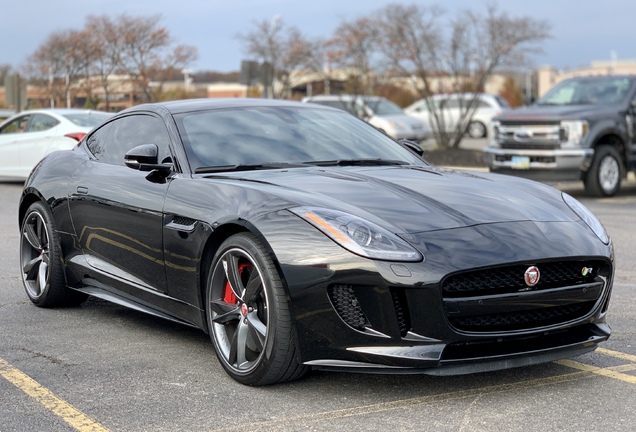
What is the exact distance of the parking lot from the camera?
14.1 feet

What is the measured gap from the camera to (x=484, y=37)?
24125 mm

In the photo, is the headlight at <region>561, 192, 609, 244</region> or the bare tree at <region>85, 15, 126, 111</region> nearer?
the headlight at <region>561, 192, 609, 244</region>

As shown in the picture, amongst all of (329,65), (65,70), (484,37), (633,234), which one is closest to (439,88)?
(484,37)

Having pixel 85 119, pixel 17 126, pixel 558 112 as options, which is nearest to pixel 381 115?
pixel 17 126

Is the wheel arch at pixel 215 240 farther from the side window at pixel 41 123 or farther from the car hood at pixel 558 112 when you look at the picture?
the side window at pixel 41 123

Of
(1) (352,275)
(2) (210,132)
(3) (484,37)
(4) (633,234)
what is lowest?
(4) (633,234)

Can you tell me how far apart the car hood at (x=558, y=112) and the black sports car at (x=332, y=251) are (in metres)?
9.78

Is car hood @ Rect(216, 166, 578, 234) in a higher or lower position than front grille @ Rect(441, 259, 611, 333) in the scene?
higher

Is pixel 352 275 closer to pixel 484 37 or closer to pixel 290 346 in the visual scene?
pixel 290 346

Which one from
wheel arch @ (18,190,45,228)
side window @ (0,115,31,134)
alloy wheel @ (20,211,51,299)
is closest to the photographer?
alloy wheel @ (20,211,51,299)

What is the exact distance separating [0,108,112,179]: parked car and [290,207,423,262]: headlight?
12.2m

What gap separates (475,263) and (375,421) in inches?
31.2

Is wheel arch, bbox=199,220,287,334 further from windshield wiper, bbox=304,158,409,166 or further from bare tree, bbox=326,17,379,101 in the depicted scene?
bare tree, bbox=326,17,379,101

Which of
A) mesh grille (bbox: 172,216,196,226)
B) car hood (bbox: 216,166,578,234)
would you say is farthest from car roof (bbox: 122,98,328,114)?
mesh grille (bbox: 172,216,196,226)
